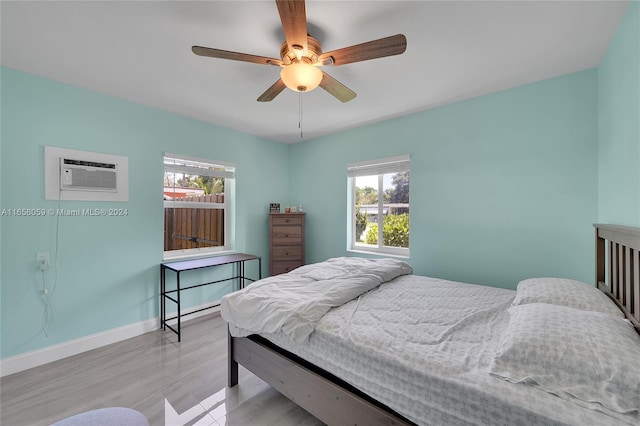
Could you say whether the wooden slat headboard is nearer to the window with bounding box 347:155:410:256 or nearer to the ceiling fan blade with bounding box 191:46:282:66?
the window with bounding box 347:155:410:256

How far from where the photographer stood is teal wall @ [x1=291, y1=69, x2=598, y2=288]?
2.25 m

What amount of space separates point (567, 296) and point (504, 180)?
4.74 ft

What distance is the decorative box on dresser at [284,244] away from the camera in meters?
3.94

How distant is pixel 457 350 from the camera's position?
1232 millimetres

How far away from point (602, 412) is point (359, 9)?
81.1 inches

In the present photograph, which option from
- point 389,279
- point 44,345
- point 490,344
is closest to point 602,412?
point 490,344

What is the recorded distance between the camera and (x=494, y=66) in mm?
2141

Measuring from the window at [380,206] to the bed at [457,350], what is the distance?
4.58 ft

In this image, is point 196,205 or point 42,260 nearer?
point 42,260

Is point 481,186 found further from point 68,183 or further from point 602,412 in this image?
→ point 68,183

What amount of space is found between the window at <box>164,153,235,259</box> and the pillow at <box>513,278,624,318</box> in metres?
3.43

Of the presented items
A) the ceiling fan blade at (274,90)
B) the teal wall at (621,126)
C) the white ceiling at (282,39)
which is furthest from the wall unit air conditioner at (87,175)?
the teal wall at (621,126)

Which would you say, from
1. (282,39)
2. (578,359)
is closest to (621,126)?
(578,359)

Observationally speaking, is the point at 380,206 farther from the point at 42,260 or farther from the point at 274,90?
the point at 42,260
